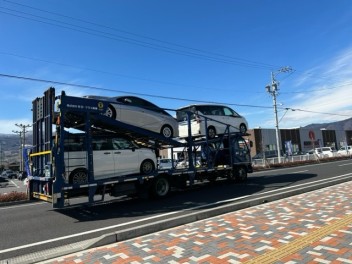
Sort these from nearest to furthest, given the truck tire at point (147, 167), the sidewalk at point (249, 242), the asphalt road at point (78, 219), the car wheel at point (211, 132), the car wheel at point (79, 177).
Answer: the sidewalk at point (249, 242) < the asphalt road at point (78, 219) < the car wheel at point (79, 177) < the truck tire at point (147, 167) < the car wheel at point (211, 132)

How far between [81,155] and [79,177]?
64 centimetres

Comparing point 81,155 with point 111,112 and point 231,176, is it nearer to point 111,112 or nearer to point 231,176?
point 111,112

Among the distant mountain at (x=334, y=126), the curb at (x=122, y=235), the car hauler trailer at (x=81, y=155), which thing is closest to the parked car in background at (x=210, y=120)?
the car hauler trailer at (x=81, y=155)

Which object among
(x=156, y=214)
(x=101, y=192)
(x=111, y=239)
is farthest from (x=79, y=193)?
(x=111, y=239)

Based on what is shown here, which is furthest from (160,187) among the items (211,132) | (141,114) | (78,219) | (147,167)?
(211,132)

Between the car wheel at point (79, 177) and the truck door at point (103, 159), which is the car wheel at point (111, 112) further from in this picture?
the car wheel at point (79, 177)

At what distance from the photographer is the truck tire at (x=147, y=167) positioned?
11000mm

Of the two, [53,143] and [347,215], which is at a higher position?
[53,143]

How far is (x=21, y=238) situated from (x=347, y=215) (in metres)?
6.92

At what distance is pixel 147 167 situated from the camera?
11.2 metres

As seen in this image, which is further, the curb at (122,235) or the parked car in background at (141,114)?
the parked car in background at (141,114)

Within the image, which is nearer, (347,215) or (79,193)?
(347,215)

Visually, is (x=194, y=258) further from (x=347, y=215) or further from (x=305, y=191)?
(x=305, y=191)

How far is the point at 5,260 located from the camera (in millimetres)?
5145
